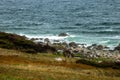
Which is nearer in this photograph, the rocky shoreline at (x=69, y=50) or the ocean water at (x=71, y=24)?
the rocky shoreline at (x=69, y=50)

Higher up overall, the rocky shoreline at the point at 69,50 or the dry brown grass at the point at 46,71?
the dry brown grass at the point at 46,71

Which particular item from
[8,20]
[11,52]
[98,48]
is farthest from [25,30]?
[11,52]

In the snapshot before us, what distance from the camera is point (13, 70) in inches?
1367

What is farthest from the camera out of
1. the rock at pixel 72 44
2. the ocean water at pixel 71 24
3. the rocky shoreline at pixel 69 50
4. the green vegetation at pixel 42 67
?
the ocean water at pixel 71 24

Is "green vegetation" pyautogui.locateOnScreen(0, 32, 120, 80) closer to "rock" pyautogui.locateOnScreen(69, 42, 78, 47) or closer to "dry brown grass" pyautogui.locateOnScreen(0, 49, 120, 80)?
"dry brown grass" pyautogui.locateOnScreen(0, 49, 120, 80)

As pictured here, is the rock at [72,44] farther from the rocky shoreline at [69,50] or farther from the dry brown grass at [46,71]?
the dry brown grass at [46,71]

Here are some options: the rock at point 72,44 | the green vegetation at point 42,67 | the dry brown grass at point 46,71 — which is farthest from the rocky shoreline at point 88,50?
the dry brown grass at point 46,71

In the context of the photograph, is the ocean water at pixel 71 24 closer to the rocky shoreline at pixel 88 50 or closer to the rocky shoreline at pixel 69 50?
the rocky shoreline at pixel 88 50

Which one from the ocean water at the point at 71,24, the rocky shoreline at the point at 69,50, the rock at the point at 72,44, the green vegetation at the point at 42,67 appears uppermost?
the green vegetation at the point at 42,67

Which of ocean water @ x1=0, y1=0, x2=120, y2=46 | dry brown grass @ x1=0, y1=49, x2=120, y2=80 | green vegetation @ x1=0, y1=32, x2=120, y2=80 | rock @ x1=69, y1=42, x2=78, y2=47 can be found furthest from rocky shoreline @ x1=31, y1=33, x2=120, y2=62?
dry brown grass @ x1=0, y1=49, x2=120, y2=80

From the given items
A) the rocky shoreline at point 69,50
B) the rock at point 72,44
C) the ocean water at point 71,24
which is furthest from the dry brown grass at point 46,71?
the ocean water at point 71,24

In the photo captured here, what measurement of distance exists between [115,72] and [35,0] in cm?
15905

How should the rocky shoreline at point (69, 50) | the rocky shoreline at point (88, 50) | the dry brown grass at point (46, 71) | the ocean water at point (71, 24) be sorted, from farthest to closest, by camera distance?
1. the ocean water at point (71, 24)
2. the rocky shoreline at point (88, 50)
3. the rocky shoreline at point (69, 50)
4. the dry brown grass at point (46, 71)

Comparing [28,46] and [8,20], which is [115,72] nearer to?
[28,46]
